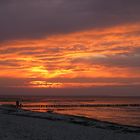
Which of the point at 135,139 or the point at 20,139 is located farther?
the point at 135,139

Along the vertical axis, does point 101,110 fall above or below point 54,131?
above

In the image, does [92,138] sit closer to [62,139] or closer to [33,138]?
[62,139]

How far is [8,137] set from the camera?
61.0 ft

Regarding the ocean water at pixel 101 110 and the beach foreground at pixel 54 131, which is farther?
the ocean water at pixel 101 110

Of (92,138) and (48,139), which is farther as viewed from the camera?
(92,138)

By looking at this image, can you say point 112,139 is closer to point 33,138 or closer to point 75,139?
point 75,139

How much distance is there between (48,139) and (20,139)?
72.9 inches

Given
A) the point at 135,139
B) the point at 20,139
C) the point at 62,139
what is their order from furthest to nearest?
the point at 135,139, the point at 62,139, the point at 20,139

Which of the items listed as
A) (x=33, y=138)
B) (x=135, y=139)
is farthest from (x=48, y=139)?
(x=135, y=139)

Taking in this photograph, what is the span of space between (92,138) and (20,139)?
18.7ft

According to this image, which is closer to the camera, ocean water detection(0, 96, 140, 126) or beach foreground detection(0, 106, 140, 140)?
beach foreground detection(0, 106, 140, 140)

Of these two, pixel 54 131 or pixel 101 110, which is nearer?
pixel 54 131

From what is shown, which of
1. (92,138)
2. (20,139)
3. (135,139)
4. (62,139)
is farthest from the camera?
(135,139)


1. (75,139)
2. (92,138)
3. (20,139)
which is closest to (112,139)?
(92,138)
